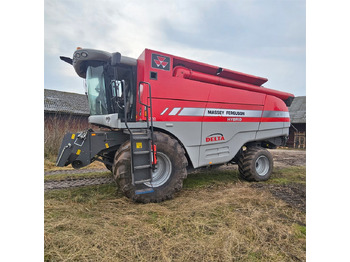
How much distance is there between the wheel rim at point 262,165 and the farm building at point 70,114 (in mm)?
6574

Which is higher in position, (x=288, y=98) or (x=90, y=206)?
(x=288, y=98)

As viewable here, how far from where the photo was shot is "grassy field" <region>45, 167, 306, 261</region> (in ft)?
7.12

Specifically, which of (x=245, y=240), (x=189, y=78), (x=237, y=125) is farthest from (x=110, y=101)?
(x=245, y=240)

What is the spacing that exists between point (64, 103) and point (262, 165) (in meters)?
15.3

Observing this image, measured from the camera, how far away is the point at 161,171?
395 cm

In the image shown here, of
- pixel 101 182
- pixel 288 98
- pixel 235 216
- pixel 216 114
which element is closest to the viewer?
pixel 235 216

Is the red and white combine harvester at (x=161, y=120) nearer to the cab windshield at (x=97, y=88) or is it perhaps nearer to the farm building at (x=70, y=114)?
the cab windshield at (x=97, y=88)

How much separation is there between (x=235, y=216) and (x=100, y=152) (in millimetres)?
2594

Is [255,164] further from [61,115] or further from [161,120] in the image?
[61,115]

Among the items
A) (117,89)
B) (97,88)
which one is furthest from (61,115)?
(117,89)

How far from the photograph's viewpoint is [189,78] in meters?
4.49

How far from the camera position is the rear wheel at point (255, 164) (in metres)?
5.23

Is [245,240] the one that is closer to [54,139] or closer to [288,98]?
[288,98]

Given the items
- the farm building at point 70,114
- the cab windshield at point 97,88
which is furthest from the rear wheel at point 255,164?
the farm building at point 70,114
